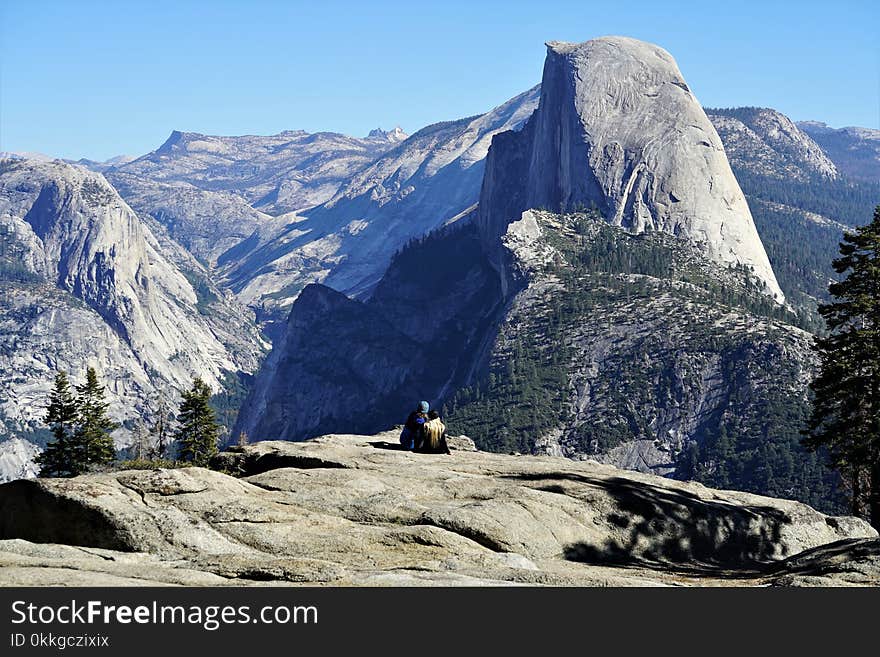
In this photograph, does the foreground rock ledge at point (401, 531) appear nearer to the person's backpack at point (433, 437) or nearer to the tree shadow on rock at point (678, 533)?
the tree shadow on rock at point (678, 533)

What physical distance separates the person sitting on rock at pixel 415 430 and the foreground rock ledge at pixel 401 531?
14.4ft

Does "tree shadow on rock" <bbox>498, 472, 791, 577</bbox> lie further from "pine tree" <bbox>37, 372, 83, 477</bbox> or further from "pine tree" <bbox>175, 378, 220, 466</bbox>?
"pine tree" <bbox>37, 372, 83, 477</bbox>

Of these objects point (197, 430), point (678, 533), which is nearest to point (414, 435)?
point (678, 533)

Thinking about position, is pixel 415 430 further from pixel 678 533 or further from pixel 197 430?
pixel 197 430

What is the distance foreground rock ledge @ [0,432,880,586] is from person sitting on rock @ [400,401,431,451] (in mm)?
4403

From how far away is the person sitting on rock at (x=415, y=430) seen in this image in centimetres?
4212

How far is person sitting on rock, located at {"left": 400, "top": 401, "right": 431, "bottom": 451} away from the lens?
138 feet

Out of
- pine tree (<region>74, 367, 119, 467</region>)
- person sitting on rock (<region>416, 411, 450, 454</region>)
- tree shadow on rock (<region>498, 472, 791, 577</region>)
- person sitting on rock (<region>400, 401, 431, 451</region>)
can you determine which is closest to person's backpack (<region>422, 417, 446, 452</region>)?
person sitting on rock (<region>416, 411, 450, 454</region>)

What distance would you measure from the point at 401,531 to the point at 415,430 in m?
15.6

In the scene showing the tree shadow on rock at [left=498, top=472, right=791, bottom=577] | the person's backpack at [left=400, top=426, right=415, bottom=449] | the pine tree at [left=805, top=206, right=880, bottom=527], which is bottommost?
the tree shadow on rock at [left=498, top=472, right=791, bottom=577]

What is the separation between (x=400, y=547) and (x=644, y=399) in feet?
565

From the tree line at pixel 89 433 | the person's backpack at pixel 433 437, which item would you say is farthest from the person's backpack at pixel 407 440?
the tree line at pixel 89 433

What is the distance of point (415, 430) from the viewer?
1666 inches

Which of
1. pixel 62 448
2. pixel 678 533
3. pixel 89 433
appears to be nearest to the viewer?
pixel 678 533
